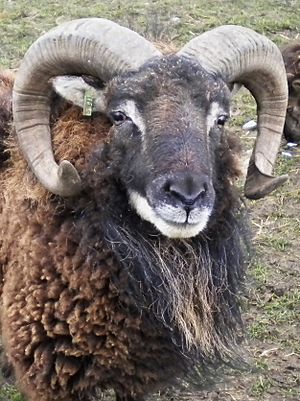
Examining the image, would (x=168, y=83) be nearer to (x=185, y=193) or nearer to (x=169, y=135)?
(x=169, y=135)

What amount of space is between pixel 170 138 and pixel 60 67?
32.9 inches

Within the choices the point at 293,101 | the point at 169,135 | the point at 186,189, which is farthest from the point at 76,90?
the point at 293,101

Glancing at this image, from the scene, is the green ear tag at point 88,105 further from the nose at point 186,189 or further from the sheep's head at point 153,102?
the nose at point 186,189

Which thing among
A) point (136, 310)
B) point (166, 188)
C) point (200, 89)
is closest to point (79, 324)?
point (136, 310)

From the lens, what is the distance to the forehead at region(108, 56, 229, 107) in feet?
15.7

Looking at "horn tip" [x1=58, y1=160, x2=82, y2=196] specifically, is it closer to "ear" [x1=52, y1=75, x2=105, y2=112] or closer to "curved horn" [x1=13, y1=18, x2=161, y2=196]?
"curved horn" [x1=13, y1=18, x2=161, y2=196]

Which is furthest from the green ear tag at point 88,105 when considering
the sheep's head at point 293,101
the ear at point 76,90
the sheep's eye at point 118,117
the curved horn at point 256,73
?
the sheep's head at point 293,101

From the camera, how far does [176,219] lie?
4.49 m

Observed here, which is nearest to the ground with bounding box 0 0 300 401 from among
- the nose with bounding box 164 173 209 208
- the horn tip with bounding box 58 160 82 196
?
the horn tip with bounding box 58 160 82 196

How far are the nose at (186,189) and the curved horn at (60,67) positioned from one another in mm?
618

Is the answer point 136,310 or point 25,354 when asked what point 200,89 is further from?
point 25,354

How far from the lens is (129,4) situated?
44.8 ft

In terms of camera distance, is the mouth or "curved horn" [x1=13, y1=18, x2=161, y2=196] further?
"curved horn" [x1=13, y1=18, x2=161, y2=196]

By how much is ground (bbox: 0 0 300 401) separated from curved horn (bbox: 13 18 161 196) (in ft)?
2.38
